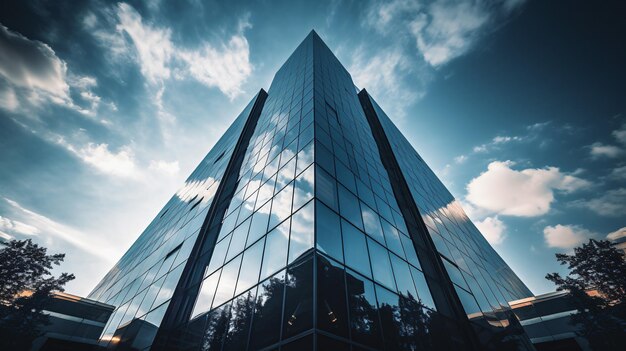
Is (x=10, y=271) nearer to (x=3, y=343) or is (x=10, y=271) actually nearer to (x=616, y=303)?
(x=3, y=343)

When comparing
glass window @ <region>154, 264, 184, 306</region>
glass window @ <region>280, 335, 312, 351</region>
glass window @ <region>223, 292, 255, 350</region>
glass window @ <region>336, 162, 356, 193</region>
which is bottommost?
glass window @ <region>280, 335, 312, 351</region>

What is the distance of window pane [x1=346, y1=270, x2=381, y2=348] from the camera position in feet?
20.5

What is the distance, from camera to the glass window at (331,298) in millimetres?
5848

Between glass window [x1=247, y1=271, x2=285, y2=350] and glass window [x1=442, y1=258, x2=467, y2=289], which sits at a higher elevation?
glass window [x1=442, y1=258, x2=467, y2=289]

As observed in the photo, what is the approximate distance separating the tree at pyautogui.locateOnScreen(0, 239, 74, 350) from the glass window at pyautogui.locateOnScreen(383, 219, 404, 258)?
Result: 1818cm

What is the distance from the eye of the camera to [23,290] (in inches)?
574

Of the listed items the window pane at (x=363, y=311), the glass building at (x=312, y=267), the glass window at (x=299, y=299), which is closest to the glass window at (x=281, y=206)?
the glass building at (x=312, y=267)

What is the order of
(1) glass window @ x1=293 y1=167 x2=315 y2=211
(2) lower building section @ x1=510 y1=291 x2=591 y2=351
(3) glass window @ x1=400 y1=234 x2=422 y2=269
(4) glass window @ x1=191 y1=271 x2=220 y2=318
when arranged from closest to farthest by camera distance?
(1) glass window @ x1=293 y1=167 x2=315 y2=211 → (4) glass window @ x1=191 y1=271 x2=220 y2=318 → (3) glass window @ x1=400 y1=234 x2=422 y2=269 → (2) lower building section @ x1=510 y1=291 x2=591 y2=351

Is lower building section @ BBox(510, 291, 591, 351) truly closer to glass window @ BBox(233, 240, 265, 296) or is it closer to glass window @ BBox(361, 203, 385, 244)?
glass window @ BBox(361, 203, 385, 244)

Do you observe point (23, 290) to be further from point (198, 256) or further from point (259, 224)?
point (259, 224)

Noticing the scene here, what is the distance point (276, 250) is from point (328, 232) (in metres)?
1.84

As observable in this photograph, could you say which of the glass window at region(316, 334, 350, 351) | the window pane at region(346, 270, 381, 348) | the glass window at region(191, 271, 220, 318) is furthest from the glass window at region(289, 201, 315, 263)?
the glass window at region(191, 271, 220, 318)

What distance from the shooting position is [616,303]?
47.9ft

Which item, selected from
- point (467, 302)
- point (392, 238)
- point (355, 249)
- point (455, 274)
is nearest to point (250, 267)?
point (355, 249)
